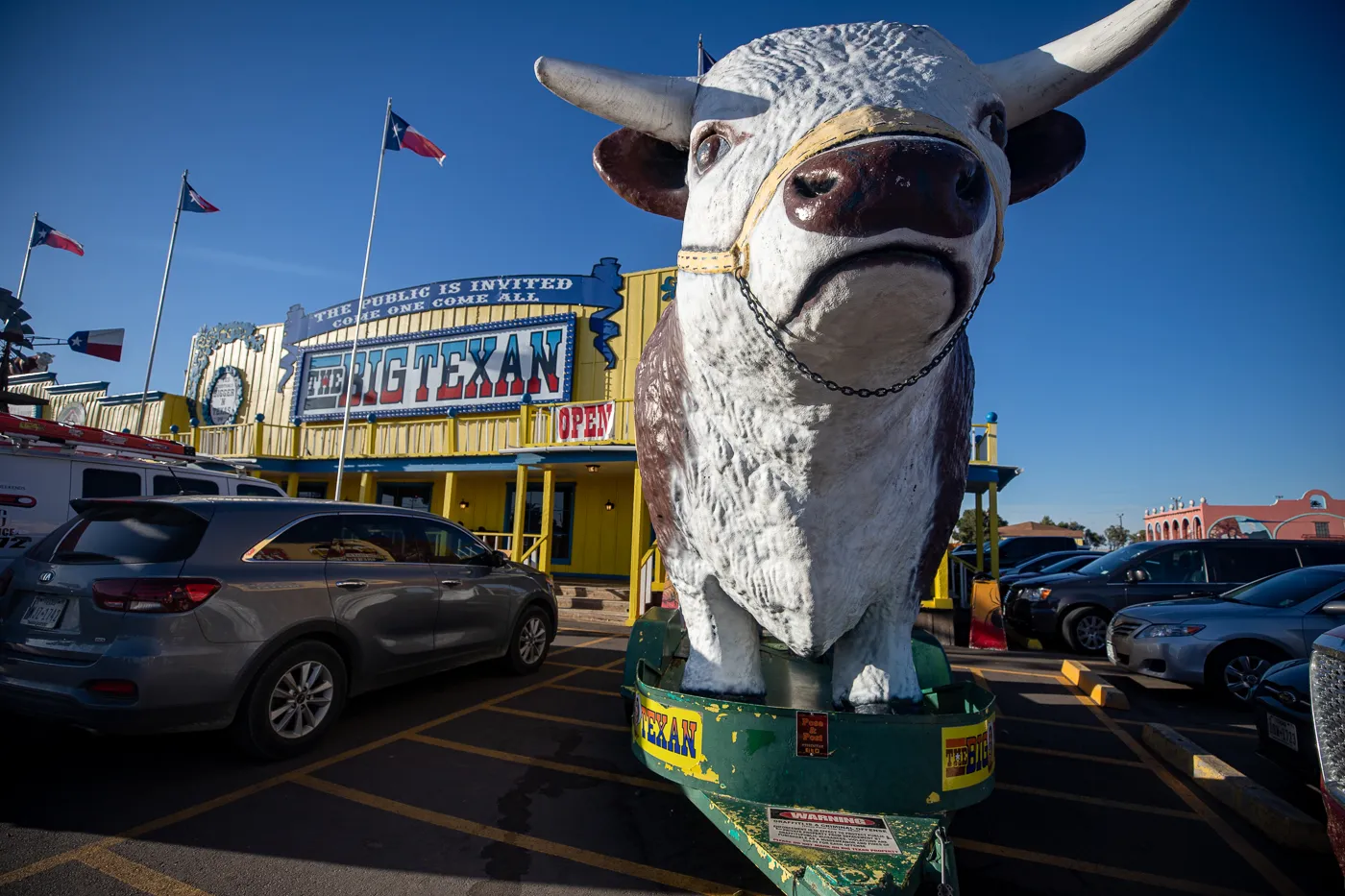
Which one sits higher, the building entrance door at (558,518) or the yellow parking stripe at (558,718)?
the building entrance door at (558,518)

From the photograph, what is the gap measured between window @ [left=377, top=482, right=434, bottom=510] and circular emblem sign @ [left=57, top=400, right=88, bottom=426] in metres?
12.4

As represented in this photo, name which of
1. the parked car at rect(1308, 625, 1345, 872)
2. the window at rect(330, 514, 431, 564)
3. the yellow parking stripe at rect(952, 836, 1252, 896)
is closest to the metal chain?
the parked car at rect(1308, 625, 1345, 872)

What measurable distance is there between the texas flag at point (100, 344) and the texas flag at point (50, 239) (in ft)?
15.7

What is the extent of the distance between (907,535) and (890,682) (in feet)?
1.78

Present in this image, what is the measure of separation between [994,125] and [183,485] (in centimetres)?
694

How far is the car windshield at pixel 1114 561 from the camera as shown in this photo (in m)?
8.43

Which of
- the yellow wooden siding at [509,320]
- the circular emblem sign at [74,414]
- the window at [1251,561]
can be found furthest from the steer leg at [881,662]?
the circular emblem sign at [74,414]

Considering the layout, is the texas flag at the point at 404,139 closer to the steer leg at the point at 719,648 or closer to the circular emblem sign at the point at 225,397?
the circular emblem sign at the point at 225,397

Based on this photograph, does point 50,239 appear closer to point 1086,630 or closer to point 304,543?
point 304,543

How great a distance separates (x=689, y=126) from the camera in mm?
1806

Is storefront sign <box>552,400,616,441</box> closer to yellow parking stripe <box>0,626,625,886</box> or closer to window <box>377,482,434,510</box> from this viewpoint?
window <box>377,482,434,510</box>

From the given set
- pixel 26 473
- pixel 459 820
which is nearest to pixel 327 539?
pixel 459 820

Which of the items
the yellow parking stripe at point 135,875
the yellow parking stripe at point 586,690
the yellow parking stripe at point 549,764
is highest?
the yellow parking stripe at point 586,690

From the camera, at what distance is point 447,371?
14.2 meters
